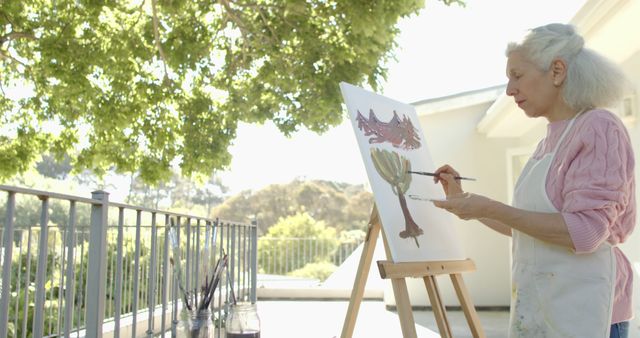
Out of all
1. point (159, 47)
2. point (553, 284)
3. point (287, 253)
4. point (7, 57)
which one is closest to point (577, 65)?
point (553, 284)

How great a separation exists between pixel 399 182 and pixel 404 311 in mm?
532

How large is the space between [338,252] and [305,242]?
147 cm

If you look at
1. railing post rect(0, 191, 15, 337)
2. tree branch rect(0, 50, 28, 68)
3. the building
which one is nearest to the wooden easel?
railing post rect(0, 191, 15, 337)

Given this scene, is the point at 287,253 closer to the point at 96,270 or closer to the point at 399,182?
the point at 399,182

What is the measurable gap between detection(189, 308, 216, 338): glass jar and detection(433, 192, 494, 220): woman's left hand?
741 mm

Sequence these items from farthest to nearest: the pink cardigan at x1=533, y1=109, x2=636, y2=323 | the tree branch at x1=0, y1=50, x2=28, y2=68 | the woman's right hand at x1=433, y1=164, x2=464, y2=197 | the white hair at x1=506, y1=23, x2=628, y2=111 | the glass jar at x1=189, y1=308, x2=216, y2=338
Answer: the tree branch at x1=0, y1=50, x2=28, y2=68, the woman's right hand at x1=433, y1=164, x2=464, y2=197, the glass jar at x1=189, y1=308, x2=216, y2=338, the white hair at x1=506, y1=23, x2=628, y2=111, the pink cardigan at x1=533, y1=109, x2=636, y2=323

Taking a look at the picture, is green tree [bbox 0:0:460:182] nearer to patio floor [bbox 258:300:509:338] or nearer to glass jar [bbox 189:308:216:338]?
patio floor [bbox 258:300:509:338]

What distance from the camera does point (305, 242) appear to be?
38.1 feet

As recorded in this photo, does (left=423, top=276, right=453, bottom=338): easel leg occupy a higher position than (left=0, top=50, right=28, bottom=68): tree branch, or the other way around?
(left=0, top=50, right=28, bottom=68): tree branch

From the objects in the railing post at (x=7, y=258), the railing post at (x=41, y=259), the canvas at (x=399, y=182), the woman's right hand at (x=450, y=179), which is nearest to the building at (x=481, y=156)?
the canvas at (x=399, y=182)

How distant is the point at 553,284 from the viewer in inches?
55.9

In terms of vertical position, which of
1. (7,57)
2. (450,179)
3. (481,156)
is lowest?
(450,179)

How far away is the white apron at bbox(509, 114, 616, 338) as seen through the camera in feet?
4.49

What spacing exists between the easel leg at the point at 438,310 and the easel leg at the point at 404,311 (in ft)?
0.46
